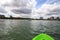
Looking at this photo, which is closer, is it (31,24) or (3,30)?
(31,24)

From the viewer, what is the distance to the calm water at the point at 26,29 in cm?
125

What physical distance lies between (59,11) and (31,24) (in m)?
0.30

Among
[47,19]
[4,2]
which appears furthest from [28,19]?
[4,2]

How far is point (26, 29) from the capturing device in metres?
1.33

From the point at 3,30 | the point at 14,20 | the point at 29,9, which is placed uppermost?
the point at 29,9

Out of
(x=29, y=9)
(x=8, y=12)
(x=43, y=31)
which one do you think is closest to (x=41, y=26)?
(x=43, y=31)

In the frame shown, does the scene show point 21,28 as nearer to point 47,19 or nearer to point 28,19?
point 28,19

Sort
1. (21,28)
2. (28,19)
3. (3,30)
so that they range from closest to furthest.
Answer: (28,19), (21,28), (3,30)

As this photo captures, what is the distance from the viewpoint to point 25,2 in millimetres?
1258

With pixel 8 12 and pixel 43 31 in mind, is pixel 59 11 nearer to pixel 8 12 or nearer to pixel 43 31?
pixel 43 31

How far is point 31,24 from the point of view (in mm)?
1271

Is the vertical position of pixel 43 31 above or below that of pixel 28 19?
below

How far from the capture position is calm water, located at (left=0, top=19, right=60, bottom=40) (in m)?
1.25

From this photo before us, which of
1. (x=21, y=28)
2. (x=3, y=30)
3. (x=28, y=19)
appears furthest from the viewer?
(x=3, y=30)
